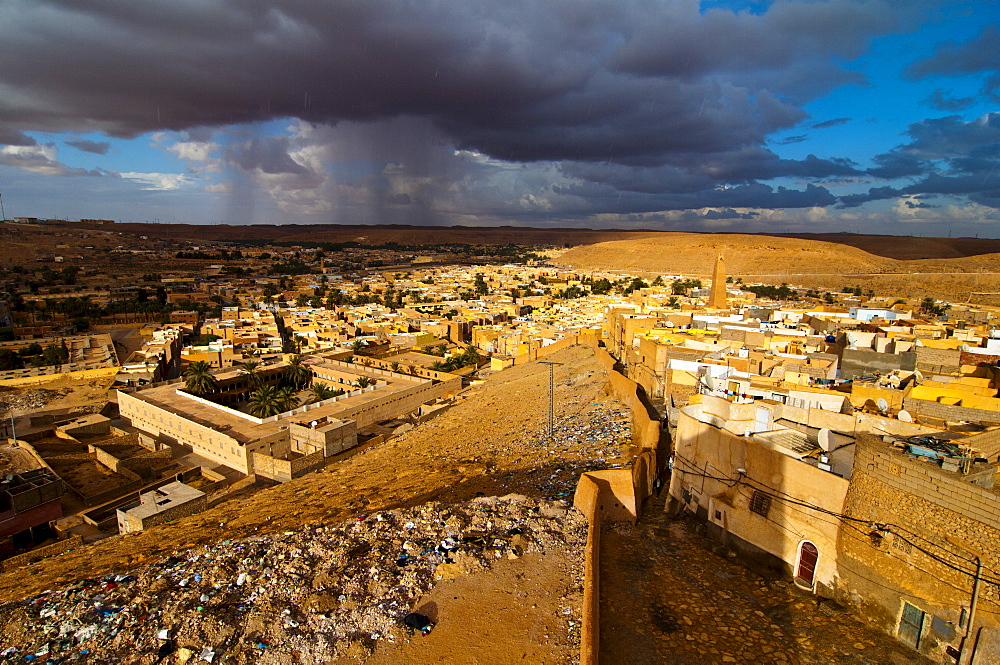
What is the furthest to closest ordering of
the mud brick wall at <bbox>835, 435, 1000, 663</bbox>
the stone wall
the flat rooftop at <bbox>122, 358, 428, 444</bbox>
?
1. the flat rooftop at <bbox>122, 358, 428, 444</bbox>
2. the stone wall
3. the mud brick wall at <bbox>835, 435, 1000, 663</bbox>

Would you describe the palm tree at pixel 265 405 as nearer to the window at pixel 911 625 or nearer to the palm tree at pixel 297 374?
the palm tree at pixel 297 374

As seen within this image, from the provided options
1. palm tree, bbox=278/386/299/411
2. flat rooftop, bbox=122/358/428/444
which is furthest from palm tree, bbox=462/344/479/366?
palm tree, bbox=278/386/299/411

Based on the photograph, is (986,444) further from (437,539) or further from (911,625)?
(437,539)

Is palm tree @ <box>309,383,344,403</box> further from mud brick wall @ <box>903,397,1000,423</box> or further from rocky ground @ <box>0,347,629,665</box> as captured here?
Result: mud brick wall @ <box>903,397,1000,423</box>

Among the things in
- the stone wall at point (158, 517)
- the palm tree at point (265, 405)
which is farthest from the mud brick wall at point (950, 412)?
the palm tree at point (265, 405)

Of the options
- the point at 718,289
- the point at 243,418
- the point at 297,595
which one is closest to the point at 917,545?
the point at 297,595

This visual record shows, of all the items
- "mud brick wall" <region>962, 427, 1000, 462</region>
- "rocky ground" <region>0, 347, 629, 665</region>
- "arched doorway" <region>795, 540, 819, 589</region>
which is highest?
"mud brick wall" <region>962, 427, 1000, 462</region>
